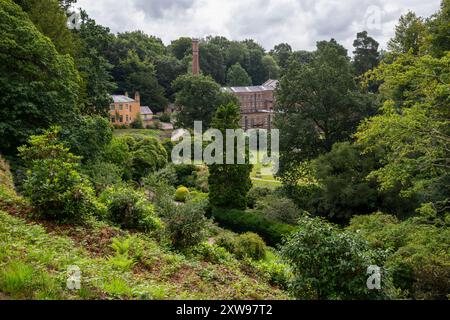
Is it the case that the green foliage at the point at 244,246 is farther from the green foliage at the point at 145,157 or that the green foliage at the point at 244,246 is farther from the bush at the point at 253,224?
the green foliage at the point at 145,157

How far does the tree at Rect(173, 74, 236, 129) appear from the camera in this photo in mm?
54688

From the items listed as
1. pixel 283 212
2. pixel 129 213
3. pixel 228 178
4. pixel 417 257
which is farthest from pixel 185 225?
pixel 228 178

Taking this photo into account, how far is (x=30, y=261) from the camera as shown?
6.99m

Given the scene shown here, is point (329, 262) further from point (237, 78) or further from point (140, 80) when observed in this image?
point (237, 78)

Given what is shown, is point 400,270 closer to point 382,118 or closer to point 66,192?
point 382,118

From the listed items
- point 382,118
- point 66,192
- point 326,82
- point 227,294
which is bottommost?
point 227,294

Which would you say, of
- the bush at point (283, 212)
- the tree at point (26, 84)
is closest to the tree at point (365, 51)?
the bush at point (283, 212)

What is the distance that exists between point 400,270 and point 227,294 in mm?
6873

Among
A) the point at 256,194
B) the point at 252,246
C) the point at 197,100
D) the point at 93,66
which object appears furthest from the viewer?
the point at 197,100

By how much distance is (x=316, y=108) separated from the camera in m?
29.8

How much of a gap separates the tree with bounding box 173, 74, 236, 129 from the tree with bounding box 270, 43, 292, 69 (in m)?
57.1

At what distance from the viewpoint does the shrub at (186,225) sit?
10.8 meters

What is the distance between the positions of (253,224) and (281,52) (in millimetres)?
100439
